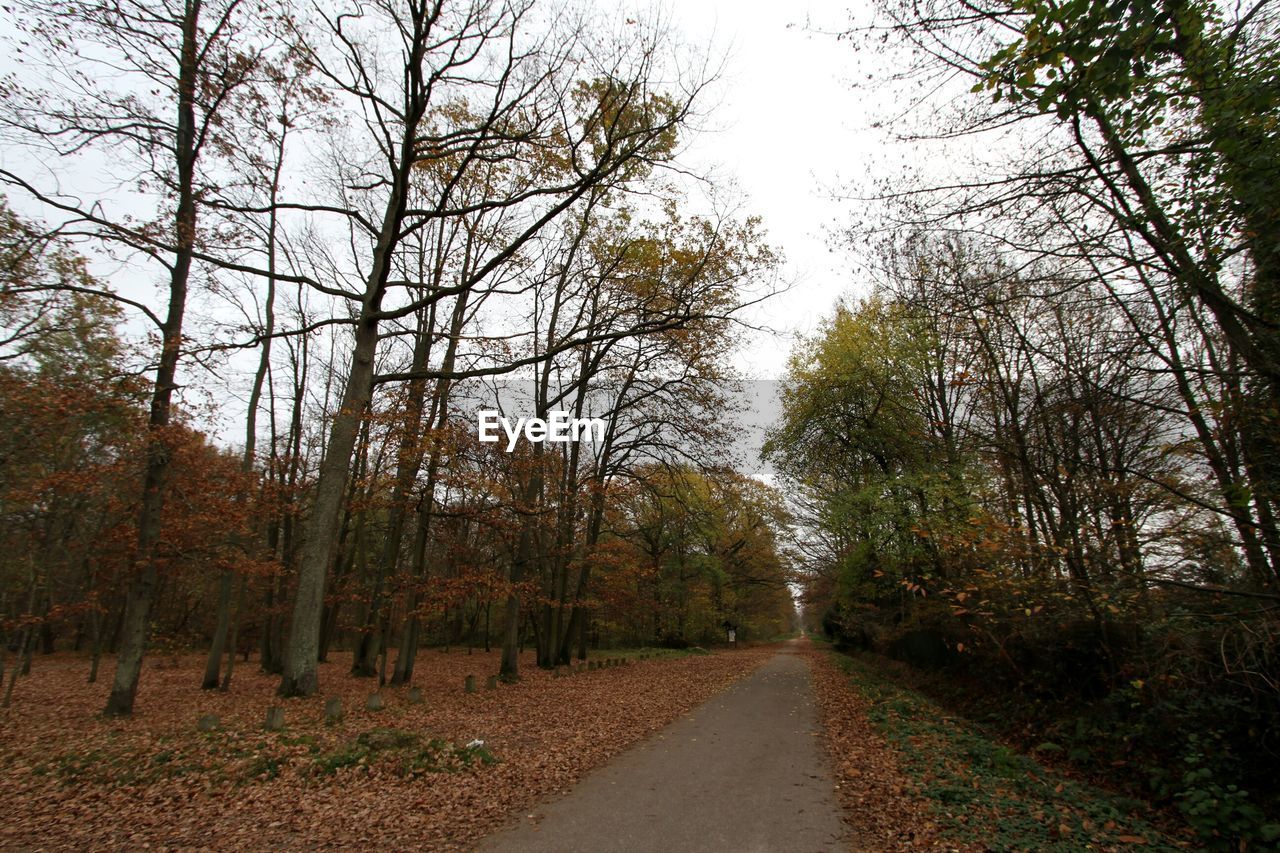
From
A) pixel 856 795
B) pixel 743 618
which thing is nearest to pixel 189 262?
pixel 856 795

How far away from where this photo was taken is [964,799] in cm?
568

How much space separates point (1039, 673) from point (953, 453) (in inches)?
179

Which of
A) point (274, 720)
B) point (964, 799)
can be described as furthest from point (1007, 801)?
point (274, 720)

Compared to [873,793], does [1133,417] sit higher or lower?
higher

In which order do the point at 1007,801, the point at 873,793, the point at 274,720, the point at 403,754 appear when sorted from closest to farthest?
the point at 1007,801
the point at 873,793
the point at 403,754
the point at 274,720

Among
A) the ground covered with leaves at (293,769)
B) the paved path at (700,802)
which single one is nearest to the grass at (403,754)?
the ground covered with leaves at (293,769)

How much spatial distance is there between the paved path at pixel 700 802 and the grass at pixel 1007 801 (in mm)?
1108

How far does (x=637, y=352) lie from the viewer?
1738 cm

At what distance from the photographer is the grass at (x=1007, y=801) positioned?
191 inches

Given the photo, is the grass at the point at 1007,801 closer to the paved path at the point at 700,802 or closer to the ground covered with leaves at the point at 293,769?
the paved path at the point at 700,802

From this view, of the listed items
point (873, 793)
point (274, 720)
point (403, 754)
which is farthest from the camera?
point (274, 720)

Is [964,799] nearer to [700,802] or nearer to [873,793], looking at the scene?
[873,793]

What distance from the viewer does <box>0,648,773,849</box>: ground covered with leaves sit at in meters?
4.73

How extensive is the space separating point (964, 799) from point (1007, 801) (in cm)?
40
